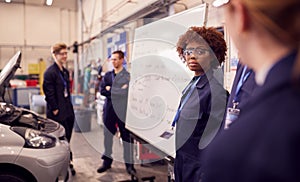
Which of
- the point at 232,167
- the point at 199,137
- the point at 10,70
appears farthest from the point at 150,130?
the point at 232,167

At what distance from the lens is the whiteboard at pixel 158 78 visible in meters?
1.93

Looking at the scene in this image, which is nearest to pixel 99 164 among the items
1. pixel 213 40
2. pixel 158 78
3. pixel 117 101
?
pixel 117 101

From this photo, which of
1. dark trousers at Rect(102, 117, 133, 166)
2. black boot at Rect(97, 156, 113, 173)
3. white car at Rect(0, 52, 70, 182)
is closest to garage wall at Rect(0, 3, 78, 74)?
dark trousers at Rect(102, 117, 133, 166)

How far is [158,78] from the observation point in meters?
2.28

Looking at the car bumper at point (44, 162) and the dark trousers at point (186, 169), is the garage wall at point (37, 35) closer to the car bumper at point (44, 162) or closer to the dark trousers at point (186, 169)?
the car bumper at point (44, 162)

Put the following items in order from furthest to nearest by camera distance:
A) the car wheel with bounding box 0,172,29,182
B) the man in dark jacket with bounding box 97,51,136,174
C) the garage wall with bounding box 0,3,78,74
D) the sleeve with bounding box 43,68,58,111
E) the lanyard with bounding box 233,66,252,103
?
the garage wall with bounding box 0,3,78,74, the man in dark jacket with bounding box 97,51,136,174, the sleeve with bounding box 43,68,58,111, the car wheel with bounding box 0,172,29,182, the lanyard with bounding box 233,66,252,103

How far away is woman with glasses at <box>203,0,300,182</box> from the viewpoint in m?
0.45

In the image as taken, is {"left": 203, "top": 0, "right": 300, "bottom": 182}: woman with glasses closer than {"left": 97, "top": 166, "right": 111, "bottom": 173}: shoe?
Yes

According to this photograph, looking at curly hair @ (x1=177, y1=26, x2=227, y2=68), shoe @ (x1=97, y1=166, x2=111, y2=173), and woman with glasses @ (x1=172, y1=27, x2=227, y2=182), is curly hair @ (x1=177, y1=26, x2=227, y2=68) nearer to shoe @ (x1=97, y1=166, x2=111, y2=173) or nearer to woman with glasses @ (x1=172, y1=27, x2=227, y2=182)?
woman with glasses @ (x1=172, y1=27, x2=227, y2=182)

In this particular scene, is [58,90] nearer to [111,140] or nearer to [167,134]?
[111,140]

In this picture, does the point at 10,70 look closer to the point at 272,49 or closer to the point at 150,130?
the point at 150,130

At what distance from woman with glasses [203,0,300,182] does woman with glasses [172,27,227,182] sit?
2.65 ft

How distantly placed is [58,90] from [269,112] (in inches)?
108

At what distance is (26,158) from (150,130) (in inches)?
39.8
